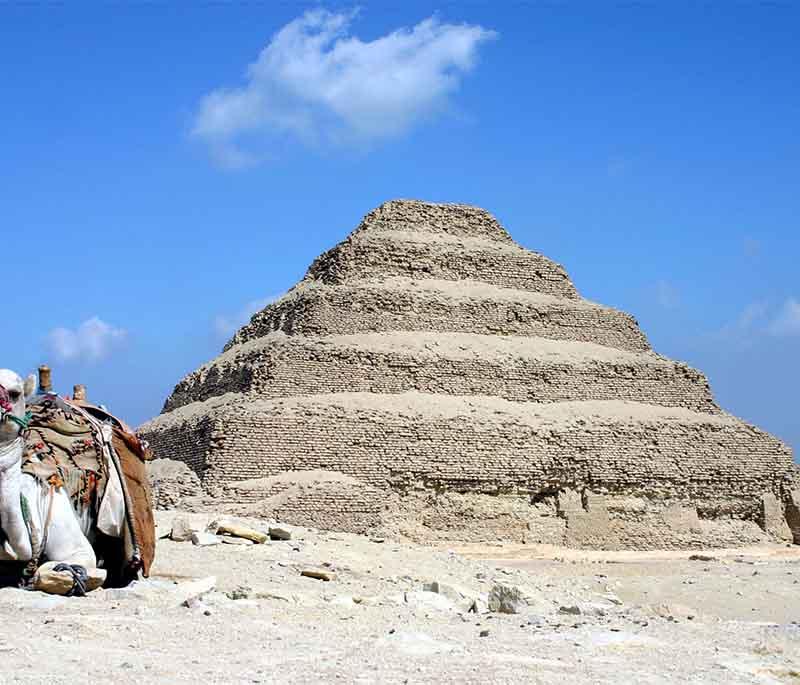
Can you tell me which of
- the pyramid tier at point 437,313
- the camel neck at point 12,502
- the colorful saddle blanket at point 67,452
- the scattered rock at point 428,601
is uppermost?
the pyramid tier at point 437,313

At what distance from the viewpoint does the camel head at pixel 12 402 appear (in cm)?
855

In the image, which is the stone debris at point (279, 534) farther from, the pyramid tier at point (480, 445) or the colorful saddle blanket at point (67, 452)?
the pyramid tier at point (480, 445)

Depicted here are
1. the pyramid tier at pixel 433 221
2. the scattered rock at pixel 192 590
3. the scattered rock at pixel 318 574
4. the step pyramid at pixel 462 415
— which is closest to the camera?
the scattered rock at pixel 192 590

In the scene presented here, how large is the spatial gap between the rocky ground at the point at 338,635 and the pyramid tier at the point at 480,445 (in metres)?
13.5

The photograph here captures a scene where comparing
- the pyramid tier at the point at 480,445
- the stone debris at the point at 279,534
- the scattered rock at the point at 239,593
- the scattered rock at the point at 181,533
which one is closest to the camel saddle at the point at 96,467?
the scattered rock at the point at 239,593

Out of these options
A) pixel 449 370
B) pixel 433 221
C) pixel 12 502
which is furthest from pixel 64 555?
pixel 433 221

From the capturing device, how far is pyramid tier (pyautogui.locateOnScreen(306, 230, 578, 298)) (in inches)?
1346

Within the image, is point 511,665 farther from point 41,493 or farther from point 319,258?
point 319,258

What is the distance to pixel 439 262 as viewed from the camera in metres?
34.7

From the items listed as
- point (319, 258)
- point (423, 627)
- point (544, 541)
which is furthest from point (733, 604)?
point (319, 258)

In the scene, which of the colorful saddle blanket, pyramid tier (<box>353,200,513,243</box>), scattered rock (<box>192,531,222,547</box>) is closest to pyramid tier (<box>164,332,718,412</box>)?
pyramid tier (<box>353,200,513,243</box>)

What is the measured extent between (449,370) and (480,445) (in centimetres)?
255

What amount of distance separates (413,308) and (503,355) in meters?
2.76

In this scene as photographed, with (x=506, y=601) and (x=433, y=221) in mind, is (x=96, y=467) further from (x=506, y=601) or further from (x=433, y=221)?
(x=433, y=221)
